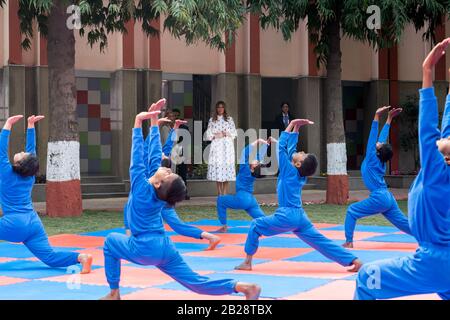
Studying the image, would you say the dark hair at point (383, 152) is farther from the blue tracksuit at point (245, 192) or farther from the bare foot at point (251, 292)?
the bare foot at point (251, 292)

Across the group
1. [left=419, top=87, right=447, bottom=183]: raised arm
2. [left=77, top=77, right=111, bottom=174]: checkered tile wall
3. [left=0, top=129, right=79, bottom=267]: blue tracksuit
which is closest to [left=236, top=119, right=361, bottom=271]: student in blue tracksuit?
[left=0, top=129, right=79, bottom=267]: blue tracksuit

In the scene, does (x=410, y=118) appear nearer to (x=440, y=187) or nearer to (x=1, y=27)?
(x=1, y=27)

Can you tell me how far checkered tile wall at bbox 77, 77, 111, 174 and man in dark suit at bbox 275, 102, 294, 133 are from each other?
4838 mm

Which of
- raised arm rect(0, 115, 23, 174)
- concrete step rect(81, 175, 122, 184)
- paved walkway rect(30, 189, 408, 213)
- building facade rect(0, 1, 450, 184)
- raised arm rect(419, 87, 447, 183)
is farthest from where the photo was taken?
concrete step rect(81, 175, 122, 184)

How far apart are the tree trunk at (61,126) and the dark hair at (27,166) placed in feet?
21.4

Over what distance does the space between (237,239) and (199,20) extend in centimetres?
445

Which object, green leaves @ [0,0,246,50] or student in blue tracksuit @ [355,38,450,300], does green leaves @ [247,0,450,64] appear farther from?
student in blue tracksuit @ [355,38,450,300]

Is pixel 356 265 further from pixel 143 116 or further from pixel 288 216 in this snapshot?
pixel 143 116

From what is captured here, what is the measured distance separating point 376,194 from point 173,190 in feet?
14.9

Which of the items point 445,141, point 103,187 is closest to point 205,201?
point 103,187

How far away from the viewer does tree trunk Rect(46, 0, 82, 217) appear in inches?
548

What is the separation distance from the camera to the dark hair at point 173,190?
538 cm

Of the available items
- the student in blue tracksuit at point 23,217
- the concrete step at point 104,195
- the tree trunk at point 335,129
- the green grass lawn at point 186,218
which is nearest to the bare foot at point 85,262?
the student in blue tracksuit at point 23,217

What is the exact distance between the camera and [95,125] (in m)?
20.1
